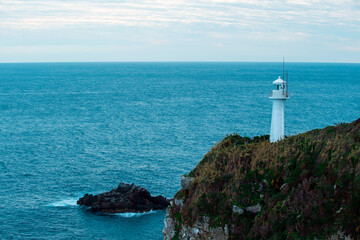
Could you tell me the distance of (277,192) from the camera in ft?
75.7

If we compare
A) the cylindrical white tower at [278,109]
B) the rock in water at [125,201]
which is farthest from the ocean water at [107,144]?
the cylindrical white tower at [278,109]

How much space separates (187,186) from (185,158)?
3886 cm

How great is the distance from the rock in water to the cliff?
21066 millimetres

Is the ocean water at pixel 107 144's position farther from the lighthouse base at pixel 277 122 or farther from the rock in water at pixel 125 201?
the lighthouse base at pixel 277 122

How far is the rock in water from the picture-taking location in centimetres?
4744

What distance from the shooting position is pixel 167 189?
175ft

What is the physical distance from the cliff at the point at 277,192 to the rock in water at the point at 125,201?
2107 centimetres

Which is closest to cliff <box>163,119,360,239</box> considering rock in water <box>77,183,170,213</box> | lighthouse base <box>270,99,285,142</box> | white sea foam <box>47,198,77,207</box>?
lighthouse base <box>270,99,285,142</box>

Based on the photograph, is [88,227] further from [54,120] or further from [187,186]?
[54,120]

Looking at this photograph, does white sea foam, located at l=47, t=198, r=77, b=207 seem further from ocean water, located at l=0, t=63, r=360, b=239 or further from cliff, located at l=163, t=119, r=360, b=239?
cliff, located at l=163, t=119, r=360, b=239

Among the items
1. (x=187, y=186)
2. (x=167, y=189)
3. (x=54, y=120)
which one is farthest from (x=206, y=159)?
(x=54, y=120)

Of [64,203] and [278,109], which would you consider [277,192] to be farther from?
[64,203]

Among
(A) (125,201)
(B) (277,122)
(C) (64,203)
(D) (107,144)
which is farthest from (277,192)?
(D) (107,144)

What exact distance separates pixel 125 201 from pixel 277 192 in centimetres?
2793
